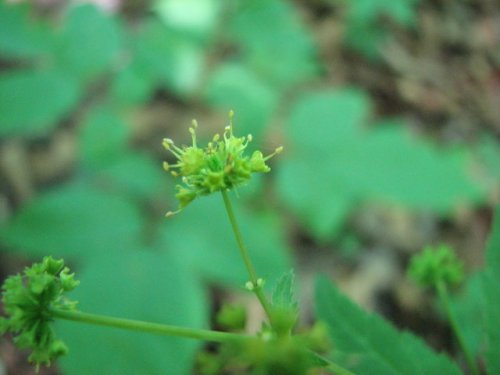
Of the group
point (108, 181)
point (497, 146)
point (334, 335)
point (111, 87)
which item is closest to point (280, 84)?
point (111, 87)

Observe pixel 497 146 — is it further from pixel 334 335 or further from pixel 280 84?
pixel 334 335

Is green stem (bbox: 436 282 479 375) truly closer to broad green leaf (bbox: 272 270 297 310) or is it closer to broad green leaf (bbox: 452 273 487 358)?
broad green leaf (bbox: 452 273 487 358)

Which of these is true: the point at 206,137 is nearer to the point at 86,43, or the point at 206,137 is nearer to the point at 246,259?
the point at 86,43

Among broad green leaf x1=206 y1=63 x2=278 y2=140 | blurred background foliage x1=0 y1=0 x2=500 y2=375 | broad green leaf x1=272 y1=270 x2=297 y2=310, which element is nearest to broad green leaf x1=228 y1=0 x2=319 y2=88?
blurred background foliage x1=0 y1=0 x2=500 y2=375

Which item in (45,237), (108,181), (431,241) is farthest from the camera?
(431,241)

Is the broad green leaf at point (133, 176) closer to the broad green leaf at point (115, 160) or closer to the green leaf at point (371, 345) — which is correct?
the broad green leaf at point (115, 160)

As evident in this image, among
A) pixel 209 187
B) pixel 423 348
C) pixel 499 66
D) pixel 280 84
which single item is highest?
pixel 499 66
